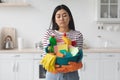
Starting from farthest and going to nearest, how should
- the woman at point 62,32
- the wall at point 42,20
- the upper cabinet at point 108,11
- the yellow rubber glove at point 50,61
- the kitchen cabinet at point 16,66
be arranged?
1. the wall at point 42,20
2. the upper cabinet at point 108,11
3. the kitchen cabinet at point 16,66
4. the woman at point 62,32
5. the yellow rubber glove at point 50,61

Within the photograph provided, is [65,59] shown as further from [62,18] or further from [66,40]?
[62,18]

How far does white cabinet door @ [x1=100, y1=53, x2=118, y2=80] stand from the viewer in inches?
153

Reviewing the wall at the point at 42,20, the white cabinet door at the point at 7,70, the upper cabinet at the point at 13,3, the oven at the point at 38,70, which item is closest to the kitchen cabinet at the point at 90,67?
the wall at the point at 42,20

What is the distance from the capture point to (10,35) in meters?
4.30

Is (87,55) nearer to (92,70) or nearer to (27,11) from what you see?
(92,70)

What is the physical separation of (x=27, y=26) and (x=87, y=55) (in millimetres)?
1268

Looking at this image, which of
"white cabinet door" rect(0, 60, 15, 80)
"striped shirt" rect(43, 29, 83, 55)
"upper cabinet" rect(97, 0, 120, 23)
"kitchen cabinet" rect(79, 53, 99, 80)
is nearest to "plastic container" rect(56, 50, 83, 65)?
"striped shirt" rect(43, 29, 83, 55)

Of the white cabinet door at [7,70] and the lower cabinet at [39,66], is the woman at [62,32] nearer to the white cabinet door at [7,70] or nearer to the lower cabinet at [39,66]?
the lower cabinet at [39,66]

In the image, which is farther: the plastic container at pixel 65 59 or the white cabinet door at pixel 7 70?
the white cabinet door at pixel 7 70

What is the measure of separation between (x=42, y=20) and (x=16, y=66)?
3.28ft

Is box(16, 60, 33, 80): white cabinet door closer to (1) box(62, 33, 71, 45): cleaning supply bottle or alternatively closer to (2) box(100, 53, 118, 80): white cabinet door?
(2) box(100, 53, 118, 80): white cabinet door

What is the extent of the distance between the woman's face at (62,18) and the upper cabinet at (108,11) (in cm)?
234

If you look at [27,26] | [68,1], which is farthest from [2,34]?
[68,1]

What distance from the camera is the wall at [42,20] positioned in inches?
169
